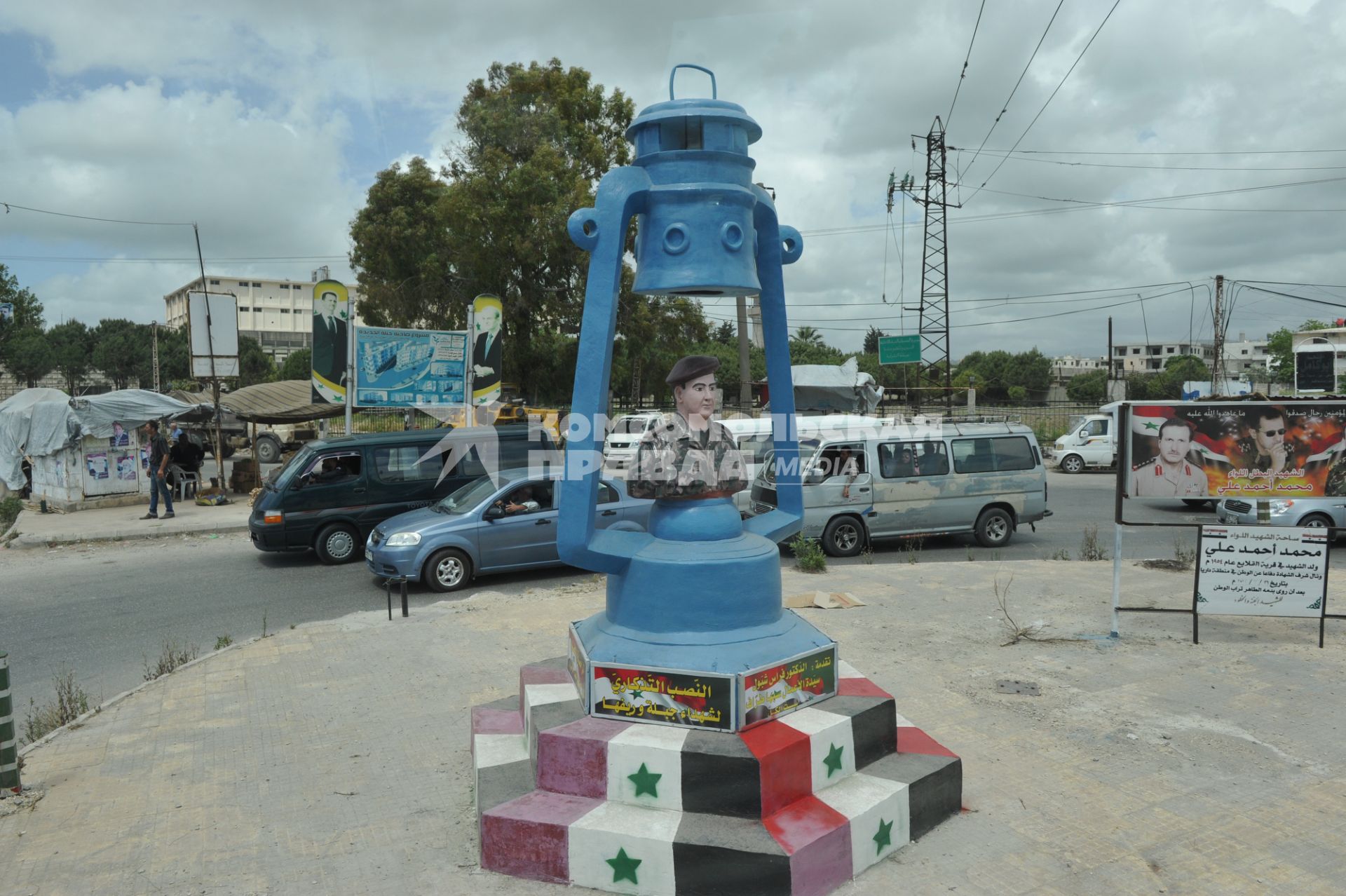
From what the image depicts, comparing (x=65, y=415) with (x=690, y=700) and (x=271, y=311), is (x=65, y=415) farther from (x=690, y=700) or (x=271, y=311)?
(x=271, y=311)

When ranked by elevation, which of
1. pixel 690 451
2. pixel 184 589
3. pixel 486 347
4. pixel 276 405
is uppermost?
pixel 486 347

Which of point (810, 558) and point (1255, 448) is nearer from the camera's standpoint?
point (1255, 448)

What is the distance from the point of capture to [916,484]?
42.3 ft

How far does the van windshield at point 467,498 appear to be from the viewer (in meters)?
11.2

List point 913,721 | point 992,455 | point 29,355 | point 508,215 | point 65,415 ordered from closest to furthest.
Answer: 1. point 913,721
2. point 992,455
3. point 65,415
4. point 508,215
5. point 29,355

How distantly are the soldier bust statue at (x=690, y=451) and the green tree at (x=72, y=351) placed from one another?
70.6 m

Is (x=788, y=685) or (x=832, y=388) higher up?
(x=832, y=388)

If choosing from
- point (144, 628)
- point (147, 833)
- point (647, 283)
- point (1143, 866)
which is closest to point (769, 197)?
point (647, 283)

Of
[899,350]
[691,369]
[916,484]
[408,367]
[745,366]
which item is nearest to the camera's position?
[691,369]

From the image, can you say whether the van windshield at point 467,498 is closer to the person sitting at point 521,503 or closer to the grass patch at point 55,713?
the person sitting at point 521,503

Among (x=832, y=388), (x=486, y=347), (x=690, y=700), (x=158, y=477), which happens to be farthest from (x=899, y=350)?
(x=690, y=700)

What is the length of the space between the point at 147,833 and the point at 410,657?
122 inches

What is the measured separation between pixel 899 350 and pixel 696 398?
127 ft

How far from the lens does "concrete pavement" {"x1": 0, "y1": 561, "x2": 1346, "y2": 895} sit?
12.9ft
